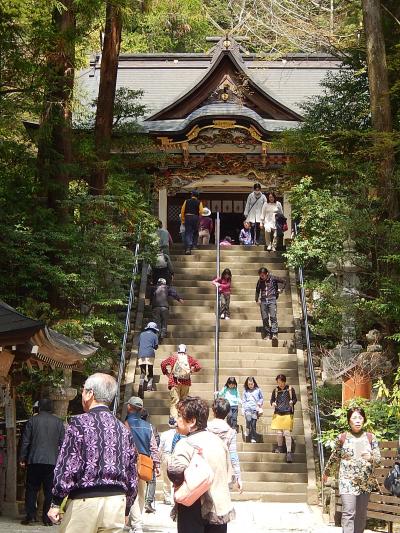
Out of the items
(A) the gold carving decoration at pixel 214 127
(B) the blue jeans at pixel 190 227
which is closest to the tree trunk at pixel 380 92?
(B) the blue jeans at pixel 190 227

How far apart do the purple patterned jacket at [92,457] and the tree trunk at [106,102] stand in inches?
582

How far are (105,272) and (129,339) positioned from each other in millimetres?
2138

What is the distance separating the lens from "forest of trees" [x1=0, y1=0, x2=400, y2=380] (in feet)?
52.9

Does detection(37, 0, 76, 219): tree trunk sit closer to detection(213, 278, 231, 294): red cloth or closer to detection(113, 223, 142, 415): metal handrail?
detection(113, 223, 142, 415): metal handrail

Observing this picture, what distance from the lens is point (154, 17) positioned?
35.6 meters

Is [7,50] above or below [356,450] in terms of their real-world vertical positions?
above

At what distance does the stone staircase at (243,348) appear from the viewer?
1521cm

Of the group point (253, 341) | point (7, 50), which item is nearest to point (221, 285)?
point (253, 341)

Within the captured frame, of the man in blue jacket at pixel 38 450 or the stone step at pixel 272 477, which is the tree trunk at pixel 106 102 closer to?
the stone step at pixel 272 477

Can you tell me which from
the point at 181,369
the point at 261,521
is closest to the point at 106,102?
the point at 181,369

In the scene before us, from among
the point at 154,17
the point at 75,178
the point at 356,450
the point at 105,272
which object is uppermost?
the point at 154,17

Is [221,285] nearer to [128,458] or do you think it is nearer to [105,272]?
[105,272]

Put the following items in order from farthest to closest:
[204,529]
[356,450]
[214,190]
Answer: [214,190]
[356,450]
[204,529]

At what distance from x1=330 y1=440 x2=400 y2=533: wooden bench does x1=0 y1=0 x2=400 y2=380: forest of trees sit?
4407 millimetres
